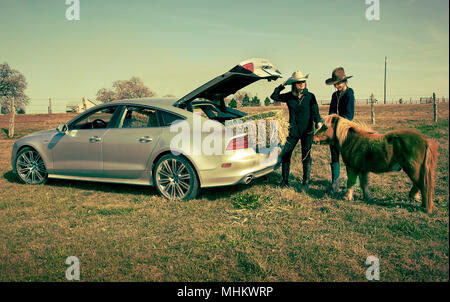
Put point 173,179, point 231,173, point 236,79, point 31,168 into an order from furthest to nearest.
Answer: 1. point 31,168
2. point 236,79
3. point 173,179
4. point 231,173

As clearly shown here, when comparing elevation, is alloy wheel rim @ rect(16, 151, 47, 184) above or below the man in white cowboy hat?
below

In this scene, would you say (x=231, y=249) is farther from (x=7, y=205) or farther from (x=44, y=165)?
(x=44, y=165)

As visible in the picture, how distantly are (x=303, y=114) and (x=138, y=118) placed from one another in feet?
9.52

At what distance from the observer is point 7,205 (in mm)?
5441

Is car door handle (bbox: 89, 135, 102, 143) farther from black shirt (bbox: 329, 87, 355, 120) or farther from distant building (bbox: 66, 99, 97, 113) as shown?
distant building (bbox: 66, 99, 97, 113)

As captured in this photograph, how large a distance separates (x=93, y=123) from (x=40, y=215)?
6.57 feet

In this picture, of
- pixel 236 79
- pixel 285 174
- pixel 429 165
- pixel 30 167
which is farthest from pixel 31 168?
pixel 429 165

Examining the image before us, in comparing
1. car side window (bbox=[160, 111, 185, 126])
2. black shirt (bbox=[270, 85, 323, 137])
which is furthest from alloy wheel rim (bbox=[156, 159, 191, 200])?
black shirt (bbox=[270, 85, 323, 137])

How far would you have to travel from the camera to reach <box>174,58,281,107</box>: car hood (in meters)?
5.17

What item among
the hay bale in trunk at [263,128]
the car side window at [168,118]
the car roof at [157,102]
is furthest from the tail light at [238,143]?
the car roof at [157,102]

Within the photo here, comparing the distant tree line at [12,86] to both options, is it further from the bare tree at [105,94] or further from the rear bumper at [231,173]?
the rear bumper at [231,173]

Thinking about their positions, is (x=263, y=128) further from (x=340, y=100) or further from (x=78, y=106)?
(x=78, y=106)

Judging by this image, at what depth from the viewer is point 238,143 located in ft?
16.7
